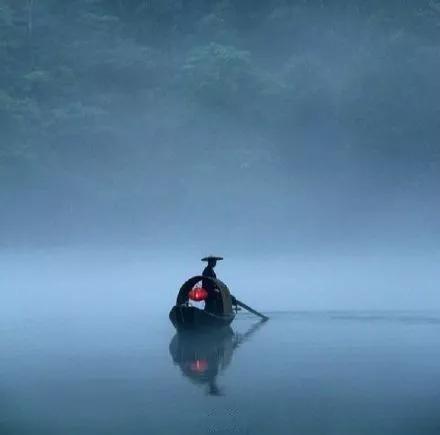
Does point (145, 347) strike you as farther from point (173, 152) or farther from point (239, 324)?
point (173, 152)

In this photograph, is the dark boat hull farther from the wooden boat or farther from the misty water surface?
the misty water surface

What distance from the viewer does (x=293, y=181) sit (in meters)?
71.8

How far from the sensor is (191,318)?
24266 millimetres

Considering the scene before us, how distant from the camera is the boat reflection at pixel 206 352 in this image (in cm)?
1800

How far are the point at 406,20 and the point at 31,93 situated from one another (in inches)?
1099

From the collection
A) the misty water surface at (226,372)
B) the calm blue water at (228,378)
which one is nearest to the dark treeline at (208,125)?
the misty water surface at (226,372)

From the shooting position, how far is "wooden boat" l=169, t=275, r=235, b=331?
2423cm

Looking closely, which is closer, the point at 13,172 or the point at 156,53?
the point at 13,172

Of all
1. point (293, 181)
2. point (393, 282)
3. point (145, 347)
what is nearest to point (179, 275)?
point (393, 282)

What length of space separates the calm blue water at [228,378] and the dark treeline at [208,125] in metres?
39.5

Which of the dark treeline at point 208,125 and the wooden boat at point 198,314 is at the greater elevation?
the dark treeline at point 208,125

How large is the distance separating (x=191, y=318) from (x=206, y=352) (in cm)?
217

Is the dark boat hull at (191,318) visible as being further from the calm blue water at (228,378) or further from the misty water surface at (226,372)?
the misty water surface at (226,372)

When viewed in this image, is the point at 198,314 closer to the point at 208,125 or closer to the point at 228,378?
the point at 228,378
